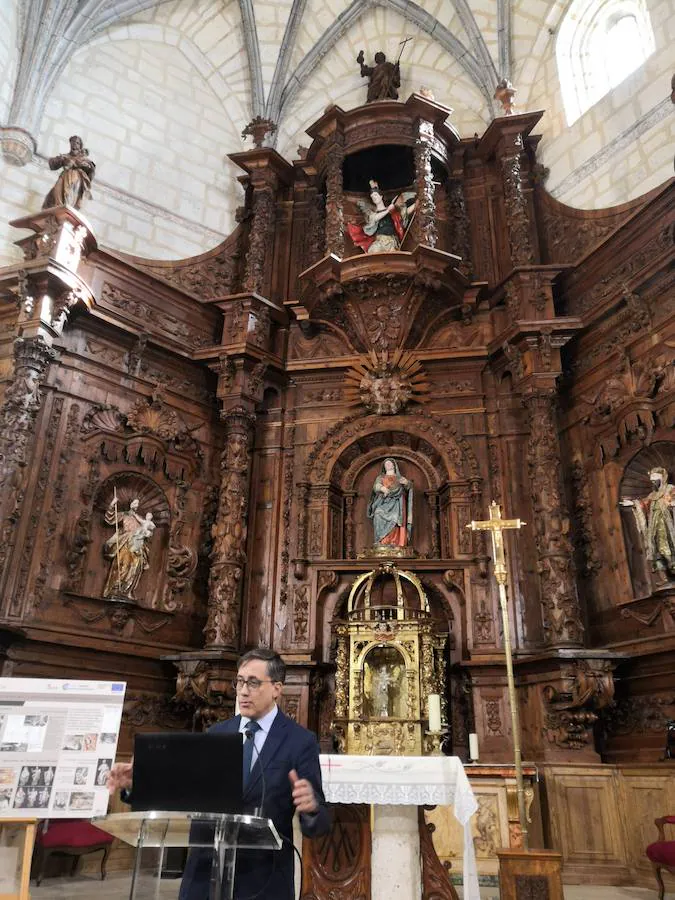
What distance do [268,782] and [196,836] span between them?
1.34 feet

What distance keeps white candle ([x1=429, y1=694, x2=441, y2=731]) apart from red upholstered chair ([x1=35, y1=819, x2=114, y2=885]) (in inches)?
138

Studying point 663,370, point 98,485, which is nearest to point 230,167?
point 98,485

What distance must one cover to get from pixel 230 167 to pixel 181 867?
41.5ft

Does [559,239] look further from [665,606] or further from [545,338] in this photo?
[665,606]

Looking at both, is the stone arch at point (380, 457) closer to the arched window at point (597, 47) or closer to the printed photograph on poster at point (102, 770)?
the arched window at point (597, 47)

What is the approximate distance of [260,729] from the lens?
10.0ft

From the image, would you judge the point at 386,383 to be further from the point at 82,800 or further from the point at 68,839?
the point at 82,800

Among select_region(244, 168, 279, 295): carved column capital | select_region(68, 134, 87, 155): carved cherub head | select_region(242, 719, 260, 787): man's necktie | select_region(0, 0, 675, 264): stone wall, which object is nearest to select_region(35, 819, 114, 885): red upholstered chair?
select_region(242, 719, 260, 787): man's necktie

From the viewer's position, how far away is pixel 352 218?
12.4m

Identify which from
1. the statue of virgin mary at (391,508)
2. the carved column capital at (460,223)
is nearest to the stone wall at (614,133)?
the carved column capital at (460,223)

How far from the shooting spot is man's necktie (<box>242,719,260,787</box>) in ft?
9.62

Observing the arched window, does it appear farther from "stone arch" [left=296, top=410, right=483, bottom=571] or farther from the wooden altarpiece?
"stone arch" [left=296, top=410, right=483, bottom=571]

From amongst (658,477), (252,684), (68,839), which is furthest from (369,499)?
(252,684)

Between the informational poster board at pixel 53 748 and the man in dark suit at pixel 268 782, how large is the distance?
102 centimetres
